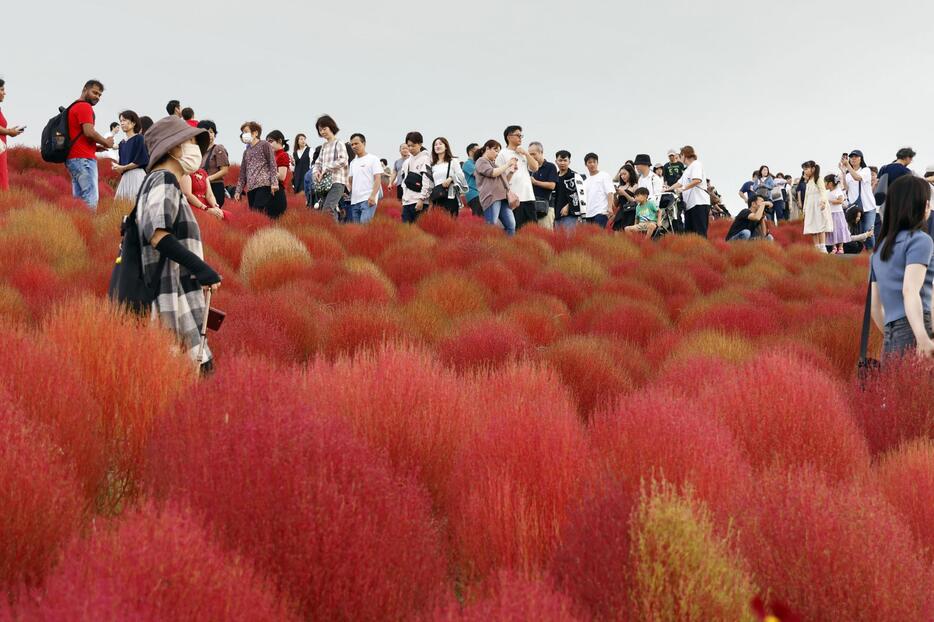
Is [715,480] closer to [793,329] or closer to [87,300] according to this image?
[87,300]

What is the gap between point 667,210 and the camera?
494 inches

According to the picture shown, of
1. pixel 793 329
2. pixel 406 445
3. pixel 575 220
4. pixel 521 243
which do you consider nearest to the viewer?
pixel 406 445

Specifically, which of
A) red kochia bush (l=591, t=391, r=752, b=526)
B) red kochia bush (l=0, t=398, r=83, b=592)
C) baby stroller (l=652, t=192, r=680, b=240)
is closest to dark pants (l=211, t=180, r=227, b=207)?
baby stroller (l=652, t=192, r=680, b=240)

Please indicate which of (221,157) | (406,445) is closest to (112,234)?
(221,157)

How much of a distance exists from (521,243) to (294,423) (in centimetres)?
742

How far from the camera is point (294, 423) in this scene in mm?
2416

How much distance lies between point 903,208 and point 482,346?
238 cm

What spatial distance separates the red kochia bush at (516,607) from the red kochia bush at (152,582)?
395 millimetres

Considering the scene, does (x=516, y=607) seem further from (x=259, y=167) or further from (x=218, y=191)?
(x=218, y=191)

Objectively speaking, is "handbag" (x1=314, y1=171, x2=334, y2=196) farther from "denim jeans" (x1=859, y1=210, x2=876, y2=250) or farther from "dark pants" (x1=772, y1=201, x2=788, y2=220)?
"dark pants" (x1=772, y1=201, x2=788, y2=220)

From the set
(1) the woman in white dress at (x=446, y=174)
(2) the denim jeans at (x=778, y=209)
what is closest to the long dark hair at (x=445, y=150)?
(1) the woman in white dress at (x=446, y=174)

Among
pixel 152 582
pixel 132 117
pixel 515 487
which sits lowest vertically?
pixel 515 487

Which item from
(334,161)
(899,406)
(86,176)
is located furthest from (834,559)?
(86,176)

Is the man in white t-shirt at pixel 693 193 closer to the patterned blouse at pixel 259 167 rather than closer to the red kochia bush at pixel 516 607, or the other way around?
the patterned blouse at pixel 259 167
